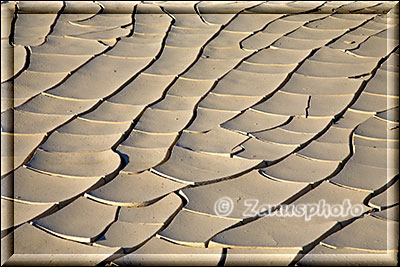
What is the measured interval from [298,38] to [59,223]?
1.49 m

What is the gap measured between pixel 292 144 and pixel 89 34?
115cm

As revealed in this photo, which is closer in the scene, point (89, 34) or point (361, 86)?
point (361, 86)

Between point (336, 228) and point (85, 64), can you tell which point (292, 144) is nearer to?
point (336, 228)

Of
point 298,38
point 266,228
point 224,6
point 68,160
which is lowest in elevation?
point 266,228

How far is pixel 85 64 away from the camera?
7.45 feet

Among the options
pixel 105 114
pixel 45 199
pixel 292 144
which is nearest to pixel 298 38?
pixel 292 144

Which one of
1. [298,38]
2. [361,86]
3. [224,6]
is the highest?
[224,6]

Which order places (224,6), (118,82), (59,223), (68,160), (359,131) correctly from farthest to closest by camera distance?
(224,6), (118,82), (359,131), (68,160), (59,223)

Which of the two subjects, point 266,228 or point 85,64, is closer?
point 266,228

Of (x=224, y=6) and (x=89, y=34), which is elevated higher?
(x=224, y=6)

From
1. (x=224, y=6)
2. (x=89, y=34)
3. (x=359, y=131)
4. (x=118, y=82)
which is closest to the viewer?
(x=359, y=131)

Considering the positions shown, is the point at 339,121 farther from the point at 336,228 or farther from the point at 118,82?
the point at 118,82

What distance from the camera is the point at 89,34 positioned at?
8.27 ft

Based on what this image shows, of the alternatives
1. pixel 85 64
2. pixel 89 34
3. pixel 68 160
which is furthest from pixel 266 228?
pixel 89 34
